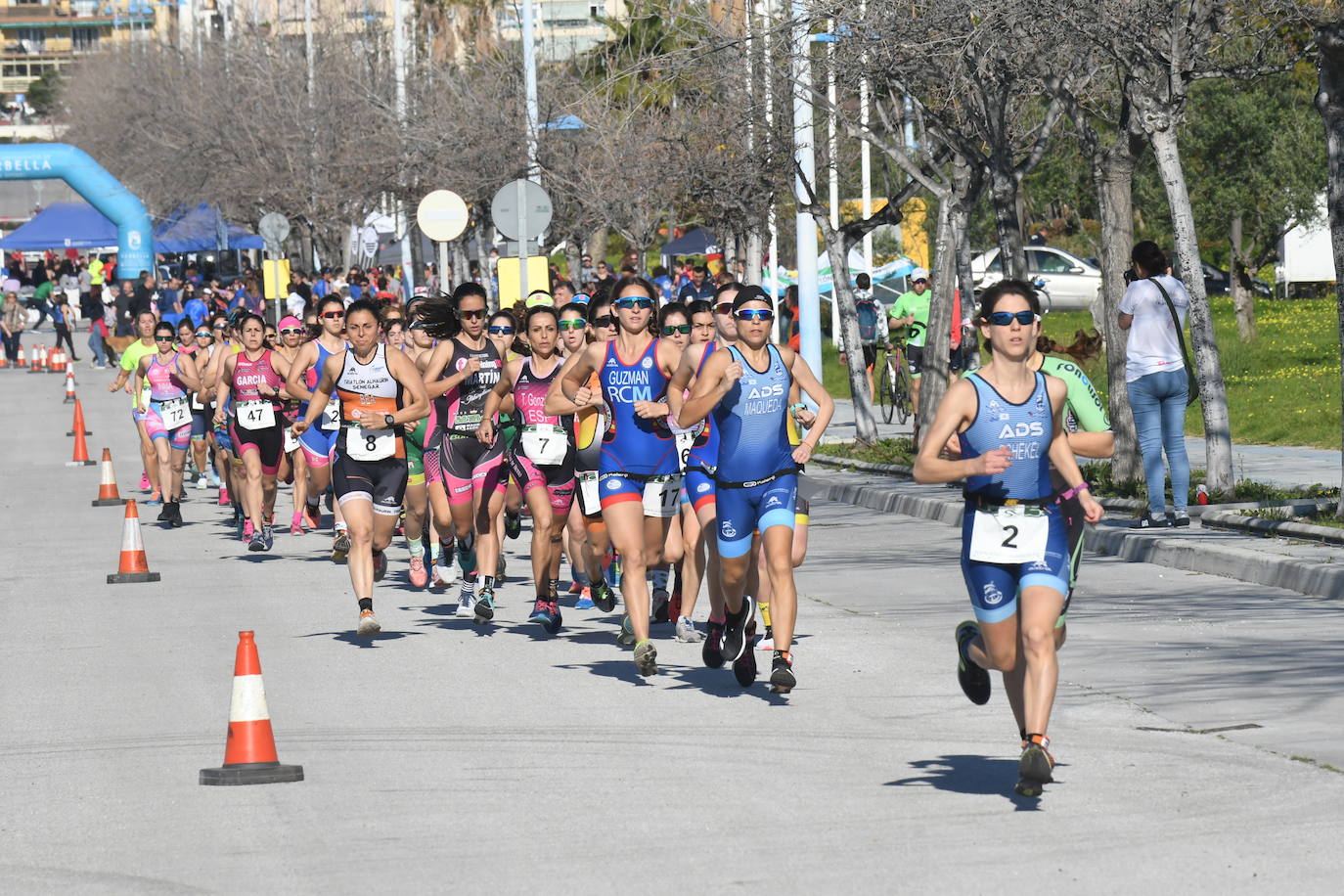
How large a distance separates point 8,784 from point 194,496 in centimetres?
1578

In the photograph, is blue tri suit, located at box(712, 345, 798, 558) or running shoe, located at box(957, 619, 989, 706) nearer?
running shoe, located at box(957, 619, 989, 706)

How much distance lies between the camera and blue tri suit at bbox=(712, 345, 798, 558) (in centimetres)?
958

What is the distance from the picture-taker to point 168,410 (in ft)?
68.7

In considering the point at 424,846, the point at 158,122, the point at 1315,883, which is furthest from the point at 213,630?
the point at 158,122

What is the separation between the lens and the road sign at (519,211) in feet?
84.2

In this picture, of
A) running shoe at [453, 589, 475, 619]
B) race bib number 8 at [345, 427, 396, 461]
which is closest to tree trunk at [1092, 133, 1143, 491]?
running shoe at [453, 589, 475, 619]

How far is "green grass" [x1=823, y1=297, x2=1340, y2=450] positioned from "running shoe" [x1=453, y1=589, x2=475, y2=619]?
1135cm

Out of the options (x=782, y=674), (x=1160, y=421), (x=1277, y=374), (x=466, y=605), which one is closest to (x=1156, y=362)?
(x=1160, y=421)

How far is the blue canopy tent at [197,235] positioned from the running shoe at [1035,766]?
207 feet

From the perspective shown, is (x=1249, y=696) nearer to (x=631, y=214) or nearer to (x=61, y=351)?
(x=631, y=214)

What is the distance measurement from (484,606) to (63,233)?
206 feet

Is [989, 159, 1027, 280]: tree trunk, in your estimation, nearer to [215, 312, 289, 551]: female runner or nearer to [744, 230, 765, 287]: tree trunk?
[215, 312, 289, 551]: female runner

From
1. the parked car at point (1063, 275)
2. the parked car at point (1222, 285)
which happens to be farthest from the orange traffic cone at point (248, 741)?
the parked car at point (1222, 285)

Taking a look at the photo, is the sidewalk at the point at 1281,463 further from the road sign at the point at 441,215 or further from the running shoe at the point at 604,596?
the road sign at the point at 441,215
